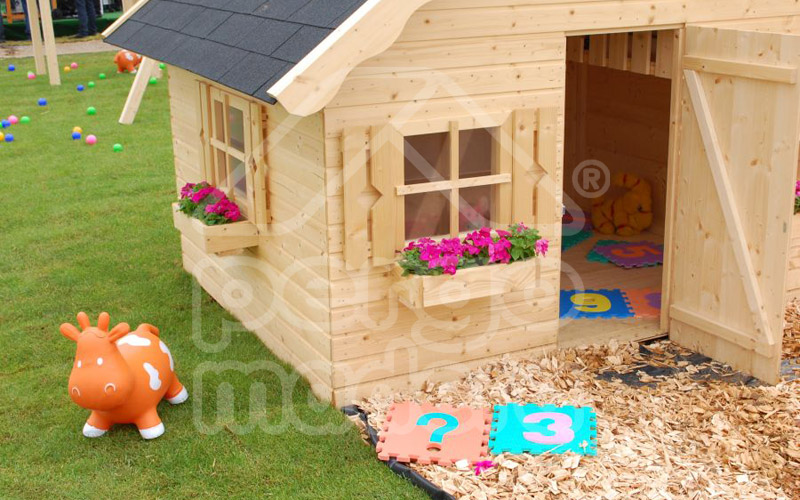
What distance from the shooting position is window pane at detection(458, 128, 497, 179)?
229 inches

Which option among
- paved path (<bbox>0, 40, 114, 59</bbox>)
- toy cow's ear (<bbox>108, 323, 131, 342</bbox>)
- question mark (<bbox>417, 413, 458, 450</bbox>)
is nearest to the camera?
question mark (<bbox>417, 413, 458, 450</bbox>)

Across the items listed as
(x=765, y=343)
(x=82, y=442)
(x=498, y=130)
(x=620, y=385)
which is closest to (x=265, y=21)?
(x=498, y=130)

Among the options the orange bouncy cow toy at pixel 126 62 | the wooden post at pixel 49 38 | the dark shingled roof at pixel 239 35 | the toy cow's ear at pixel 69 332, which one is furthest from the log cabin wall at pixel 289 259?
the orange bouncy cow toy at pixel 126 62

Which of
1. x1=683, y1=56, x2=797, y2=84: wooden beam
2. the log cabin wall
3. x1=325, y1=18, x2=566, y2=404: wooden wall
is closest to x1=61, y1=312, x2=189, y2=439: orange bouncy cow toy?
the log cabin wall

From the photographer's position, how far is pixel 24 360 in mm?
6984

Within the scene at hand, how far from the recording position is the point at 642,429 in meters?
5.60

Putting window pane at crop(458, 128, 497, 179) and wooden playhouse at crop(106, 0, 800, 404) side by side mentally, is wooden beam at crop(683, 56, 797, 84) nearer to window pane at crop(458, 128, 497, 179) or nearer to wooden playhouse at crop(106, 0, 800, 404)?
wooden playhouse at crop(106, 0, 800, 404)

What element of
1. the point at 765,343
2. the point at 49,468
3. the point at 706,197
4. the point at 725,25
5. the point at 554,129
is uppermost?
→ the point at 725,25

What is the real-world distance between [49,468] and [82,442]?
29 cm

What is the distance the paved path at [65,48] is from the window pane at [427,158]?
17019 millimetres

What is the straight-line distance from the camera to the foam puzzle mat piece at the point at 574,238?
910 centimetres

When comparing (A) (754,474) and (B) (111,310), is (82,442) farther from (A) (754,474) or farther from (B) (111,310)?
(A) (754,474)

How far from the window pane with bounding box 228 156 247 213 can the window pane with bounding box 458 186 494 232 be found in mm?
1647

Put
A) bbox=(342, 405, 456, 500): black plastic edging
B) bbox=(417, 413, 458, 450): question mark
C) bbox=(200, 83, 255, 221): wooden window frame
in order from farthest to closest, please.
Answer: bbox=(200, 83, 255, 221): wooden window frame → bbox=(417, 413, 458, 450): question mark → bbox=(342, 405, 456, 500): black plastic edging
